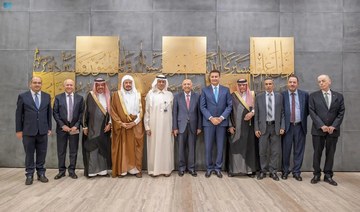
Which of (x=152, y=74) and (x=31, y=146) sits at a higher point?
(x=152, y=74)

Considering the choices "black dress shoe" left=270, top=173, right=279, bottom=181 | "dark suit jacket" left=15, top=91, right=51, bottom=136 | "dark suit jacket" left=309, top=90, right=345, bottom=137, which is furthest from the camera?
"black dress shoe" left=270, top=173, right=279, bottom=181

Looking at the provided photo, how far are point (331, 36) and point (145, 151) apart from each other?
3.86 meters

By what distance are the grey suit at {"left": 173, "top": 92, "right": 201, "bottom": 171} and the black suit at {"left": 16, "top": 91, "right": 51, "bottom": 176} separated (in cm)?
192

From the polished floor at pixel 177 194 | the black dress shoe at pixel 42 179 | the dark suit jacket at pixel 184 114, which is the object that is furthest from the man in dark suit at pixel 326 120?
the black dress shoe at pixel 42 179

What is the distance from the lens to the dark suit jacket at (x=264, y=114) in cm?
475

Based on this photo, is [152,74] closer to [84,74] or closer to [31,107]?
[84,74]

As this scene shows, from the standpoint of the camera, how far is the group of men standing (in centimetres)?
476

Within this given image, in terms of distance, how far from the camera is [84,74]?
562cm

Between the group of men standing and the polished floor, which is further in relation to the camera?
the group of men standing

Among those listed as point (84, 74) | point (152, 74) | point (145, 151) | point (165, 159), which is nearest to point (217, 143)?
Result: point (165, 159)

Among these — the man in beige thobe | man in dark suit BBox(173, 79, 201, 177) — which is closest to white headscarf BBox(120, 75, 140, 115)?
→ the man in beige thobe

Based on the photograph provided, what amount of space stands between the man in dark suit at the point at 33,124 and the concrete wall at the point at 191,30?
117 centimetres

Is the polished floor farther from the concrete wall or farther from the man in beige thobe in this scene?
the concrete wall

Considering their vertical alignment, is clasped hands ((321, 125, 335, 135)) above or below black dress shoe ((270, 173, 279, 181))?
above
